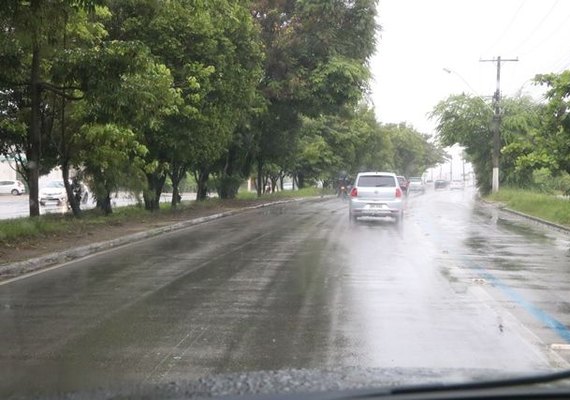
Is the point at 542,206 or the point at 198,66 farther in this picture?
the point at 542,206

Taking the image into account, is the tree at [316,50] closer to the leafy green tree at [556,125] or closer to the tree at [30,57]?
the leafy green tree at [556,125]

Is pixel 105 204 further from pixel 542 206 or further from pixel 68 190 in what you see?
pixel 542 206

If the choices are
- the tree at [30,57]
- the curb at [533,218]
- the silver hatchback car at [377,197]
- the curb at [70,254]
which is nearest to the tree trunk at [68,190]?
the tree at [30,57]

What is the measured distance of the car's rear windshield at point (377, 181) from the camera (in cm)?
2305

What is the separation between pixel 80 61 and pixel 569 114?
51.4ft

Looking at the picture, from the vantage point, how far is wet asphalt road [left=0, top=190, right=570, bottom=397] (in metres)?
5.76

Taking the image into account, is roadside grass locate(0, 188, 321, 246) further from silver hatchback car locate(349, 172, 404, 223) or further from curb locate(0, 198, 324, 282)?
silver hatchback car locate(349, 172, 404, 223)

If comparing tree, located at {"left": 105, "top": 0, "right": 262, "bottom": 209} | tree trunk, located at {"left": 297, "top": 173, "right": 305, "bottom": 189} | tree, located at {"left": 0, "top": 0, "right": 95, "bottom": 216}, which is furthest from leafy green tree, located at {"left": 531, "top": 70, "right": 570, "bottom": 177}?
tree trunk, located at {"left": 297, "top": 173, "right": 305, "bottom": 189}

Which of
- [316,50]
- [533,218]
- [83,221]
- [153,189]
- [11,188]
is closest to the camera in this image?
[83,221]

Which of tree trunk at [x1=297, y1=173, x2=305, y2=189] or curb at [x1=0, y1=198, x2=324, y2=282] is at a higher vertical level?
tree trunk at [x1=297, y1=173, x2=305, y2=189]

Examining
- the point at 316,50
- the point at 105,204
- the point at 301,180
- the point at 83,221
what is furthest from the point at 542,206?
the point at 301,180

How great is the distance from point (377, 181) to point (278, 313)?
15.8 metres

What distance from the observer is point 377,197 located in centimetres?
2275

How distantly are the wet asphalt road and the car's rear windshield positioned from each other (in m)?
8.13
